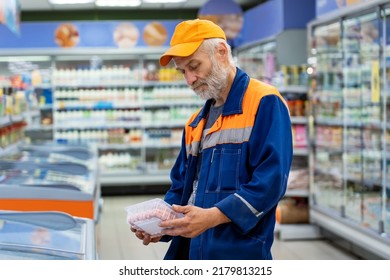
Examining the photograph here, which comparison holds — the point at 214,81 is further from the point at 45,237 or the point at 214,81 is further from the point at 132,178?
the point at 132,178

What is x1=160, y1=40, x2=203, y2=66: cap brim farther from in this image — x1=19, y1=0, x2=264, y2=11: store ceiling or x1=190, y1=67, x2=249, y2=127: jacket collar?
x1=19, y1=0, x2=264, y2=11: store ceiling

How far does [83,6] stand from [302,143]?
7324 millimetres

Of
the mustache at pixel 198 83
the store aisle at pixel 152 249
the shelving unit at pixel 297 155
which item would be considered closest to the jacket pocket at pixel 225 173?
the mustache at pixel 198 83

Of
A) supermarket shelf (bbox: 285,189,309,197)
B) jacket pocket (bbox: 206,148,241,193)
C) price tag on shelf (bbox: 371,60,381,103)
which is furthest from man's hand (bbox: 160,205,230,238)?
supermarket shelf (bbox: 285,189,309,197)

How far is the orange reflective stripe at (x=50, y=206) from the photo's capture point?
430 cm

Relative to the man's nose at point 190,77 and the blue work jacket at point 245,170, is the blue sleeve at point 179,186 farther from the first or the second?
the man's nose at point 190,77

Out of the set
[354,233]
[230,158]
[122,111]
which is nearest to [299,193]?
[354,233]

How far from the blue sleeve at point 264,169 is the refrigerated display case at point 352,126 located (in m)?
3.69

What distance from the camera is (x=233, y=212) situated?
2555 mm

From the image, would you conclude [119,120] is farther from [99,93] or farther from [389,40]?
[389,40]

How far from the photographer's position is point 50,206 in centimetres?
436

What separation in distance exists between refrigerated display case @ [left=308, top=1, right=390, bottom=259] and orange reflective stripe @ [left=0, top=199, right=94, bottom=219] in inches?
109

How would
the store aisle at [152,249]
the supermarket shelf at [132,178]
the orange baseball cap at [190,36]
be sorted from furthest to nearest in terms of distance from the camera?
the supermarket shelf at [132,178] → the store aisle at [152,249] → the orange baseball cap at [190,36]
